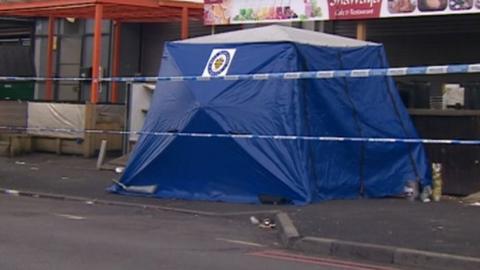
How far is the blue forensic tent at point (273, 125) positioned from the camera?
46.2 feet

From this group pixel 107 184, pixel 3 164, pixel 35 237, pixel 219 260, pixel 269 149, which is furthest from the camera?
pixel 3 164

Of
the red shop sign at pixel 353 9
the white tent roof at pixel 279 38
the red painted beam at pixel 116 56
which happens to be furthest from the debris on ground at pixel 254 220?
the red painted beam at pixel 116 56

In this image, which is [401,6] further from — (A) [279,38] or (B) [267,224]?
(B) [267,224]

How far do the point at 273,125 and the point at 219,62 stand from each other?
158 centimetres

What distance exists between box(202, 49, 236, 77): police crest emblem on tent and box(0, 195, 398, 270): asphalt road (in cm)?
281

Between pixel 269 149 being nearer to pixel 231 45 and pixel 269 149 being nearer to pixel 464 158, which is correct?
pixel 231 45

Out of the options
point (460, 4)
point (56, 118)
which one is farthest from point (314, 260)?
point (56, 118)

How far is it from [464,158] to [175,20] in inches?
553

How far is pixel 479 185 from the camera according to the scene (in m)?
14.7

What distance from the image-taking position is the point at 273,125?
1412cm

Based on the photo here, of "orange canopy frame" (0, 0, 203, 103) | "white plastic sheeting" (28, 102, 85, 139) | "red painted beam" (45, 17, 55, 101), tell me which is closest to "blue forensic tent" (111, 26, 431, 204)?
"orange canopy frame" (0, 0, 203, 103)

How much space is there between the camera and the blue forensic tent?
1408 cm

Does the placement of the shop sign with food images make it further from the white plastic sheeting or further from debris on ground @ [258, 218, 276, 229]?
debris on ground @ [258, 218, 276, 229]

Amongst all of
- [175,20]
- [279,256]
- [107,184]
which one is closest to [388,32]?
[175,20]
